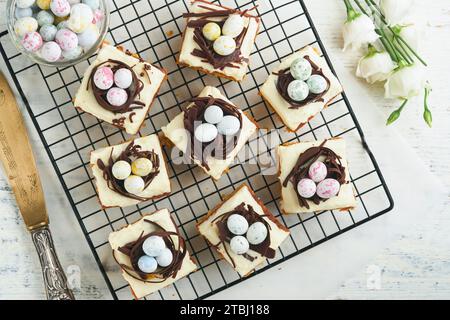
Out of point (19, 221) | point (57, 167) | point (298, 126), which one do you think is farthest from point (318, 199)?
point (19, 221)

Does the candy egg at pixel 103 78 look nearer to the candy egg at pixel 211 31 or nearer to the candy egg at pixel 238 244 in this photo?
the candy egg at pixel 211 31

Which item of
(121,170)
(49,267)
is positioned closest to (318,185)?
(121,170)

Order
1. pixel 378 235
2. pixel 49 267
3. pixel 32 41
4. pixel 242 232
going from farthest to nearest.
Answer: pixel 378 235, pixel 49 267, pixel 242 232, pixel 32 41

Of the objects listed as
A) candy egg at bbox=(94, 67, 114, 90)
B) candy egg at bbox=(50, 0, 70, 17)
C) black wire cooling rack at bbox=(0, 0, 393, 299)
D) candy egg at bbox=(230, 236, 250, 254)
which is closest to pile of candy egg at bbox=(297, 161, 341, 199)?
black wire cooling rack at bbox=(0, 0, 393, 299)

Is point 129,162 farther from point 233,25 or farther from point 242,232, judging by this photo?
point 233,25

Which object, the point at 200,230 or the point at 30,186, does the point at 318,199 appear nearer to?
the point at 200,230

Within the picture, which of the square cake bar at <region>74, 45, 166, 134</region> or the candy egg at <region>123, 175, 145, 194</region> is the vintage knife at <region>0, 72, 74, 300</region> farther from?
the candy egg at <region>123, 175, 145, 194</region>

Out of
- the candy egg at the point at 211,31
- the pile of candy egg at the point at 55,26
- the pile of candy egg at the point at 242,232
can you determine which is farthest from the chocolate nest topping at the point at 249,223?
the pile of candy egg at the point at 55,26
